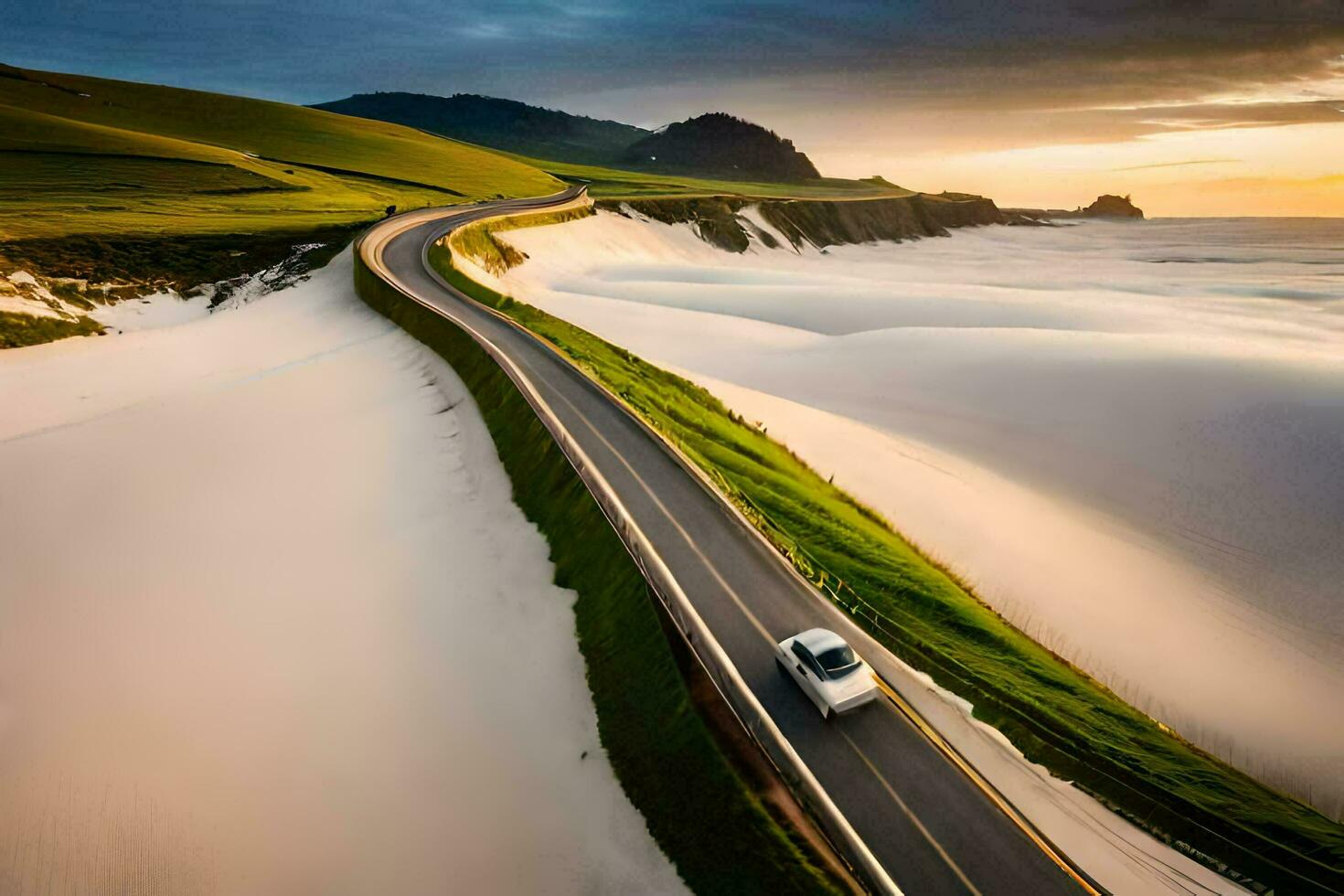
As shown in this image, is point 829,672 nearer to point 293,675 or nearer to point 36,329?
point 293,675

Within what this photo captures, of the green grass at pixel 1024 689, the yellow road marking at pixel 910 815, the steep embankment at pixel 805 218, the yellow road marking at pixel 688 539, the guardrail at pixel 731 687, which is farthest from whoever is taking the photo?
the steep embankment at pixel 805 218

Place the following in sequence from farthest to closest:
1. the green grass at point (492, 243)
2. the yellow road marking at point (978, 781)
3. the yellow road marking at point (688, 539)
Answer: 1. the green grass at point (492, 243)
2. the yellow road marking at point (688, 539)
3. the yellow road marking at point (978, 781)

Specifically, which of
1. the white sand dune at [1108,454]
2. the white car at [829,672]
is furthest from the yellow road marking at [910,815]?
the white sand dune at [1108,454]

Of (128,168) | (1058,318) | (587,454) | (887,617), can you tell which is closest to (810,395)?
(587,454)

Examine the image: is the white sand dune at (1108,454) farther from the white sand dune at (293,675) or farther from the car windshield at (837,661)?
the white sand dune at (293,675)

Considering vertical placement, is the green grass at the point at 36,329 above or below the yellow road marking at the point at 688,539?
above

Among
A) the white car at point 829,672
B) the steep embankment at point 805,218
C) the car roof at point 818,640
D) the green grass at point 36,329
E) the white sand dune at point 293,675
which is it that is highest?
the steep embankment at point 805,218

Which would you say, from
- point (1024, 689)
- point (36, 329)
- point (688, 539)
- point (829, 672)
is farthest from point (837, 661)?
point (36, 329)
